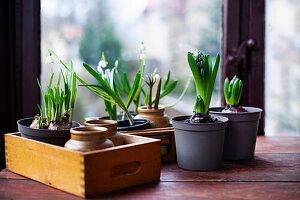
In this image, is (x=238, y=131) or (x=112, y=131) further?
(x=238, y=131)

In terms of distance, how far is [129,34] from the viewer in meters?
1.66

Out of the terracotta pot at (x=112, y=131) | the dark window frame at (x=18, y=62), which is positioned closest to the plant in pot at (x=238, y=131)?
the terracotta pot at (x=112, y=131)

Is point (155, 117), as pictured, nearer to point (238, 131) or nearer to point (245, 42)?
point (238, 131)

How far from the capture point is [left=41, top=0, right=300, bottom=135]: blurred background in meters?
1.63

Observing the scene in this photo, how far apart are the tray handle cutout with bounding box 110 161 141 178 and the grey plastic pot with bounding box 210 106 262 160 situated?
13.8 inches

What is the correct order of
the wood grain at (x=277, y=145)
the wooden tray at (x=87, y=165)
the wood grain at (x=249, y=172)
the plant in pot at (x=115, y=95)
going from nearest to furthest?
the wooden tray at (x=87, y=165) → the wood grain at (x=249, y=172) → the plant in pot at (x=115, y=95) → the wood grain at (x=277, y=145)

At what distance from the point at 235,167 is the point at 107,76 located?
0.54m

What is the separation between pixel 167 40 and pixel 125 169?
35.2 inches

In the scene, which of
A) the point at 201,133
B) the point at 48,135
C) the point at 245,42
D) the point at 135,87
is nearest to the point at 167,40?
the point at 245,42

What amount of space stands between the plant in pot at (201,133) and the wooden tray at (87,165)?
107 millimetres

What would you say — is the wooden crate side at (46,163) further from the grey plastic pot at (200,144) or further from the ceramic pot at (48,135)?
the grey plastic pot at (200,144)

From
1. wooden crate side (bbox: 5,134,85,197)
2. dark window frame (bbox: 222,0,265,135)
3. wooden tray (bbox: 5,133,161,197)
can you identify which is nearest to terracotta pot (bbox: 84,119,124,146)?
wooden tray (bbox: 5,133,161,197)

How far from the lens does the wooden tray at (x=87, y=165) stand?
83cm

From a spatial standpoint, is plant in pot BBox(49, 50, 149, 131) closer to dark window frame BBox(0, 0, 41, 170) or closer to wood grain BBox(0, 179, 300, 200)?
wood grain BBox(0, 179, 300, 200)
